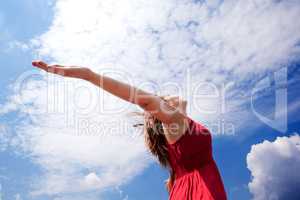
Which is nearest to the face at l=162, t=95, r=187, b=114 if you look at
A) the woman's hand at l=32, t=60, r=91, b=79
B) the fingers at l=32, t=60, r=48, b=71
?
the woman's hand at l=32, t=60, r=91, b=79

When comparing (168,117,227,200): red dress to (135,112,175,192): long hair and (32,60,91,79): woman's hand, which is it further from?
(32,60,91,79): woman's hand

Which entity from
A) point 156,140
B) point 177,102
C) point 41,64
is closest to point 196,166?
point 156,140

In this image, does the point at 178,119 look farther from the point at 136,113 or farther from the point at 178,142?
the point at 136,113

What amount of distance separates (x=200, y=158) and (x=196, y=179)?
0.28m

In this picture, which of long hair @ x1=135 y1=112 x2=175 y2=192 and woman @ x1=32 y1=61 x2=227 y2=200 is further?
long hair @ x1=135 y1=112 x2=175 y2=192

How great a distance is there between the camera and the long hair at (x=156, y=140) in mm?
5203

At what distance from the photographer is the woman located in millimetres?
3883

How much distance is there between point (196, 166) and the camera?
4.74m

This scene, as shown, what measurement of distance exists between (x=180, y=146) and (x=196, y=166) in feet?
1.28

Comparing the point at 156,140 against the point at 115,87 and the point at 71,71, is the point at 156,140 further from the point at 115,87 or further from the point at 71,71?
the point at 71,71

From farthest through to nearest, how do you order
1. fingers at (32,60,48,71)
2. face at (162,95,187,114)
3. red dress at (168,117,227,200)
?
face at (162,95,187,114) → red dress at (168,117,227,200) → fingers at (32,60,48,71)

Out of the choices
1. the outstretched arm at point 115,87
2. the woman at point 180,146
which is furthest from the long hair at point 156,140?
the outstretched arm at point 115,87

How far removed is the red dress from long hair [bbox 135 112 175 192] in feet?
1.20

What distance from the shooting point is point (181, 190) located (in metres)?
4.78
